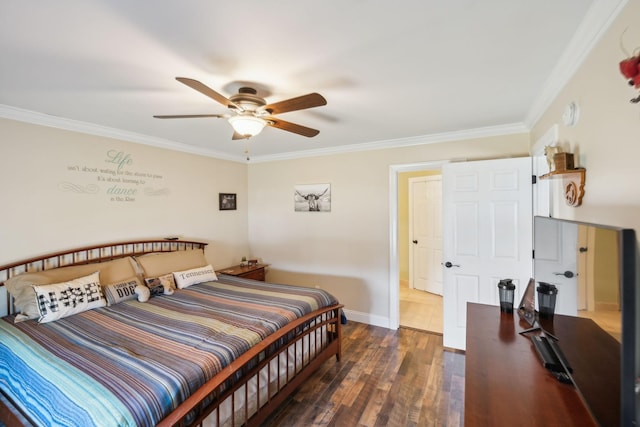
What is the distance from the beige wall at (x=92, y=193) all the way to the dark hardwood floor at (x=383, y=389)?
2473mm

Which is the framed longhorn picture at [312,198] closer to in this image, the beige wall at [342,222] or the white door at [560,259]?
the beige wall at [342,222]

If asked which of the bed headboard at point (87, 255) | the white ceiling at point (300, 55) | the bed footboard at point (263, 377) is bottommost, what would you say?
the bed footboard at point (263, 377)

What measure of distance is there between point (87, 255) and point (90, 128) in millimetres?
1302

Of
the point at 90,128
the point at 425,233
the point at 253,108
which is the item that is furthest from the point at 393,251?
the point at 90,128

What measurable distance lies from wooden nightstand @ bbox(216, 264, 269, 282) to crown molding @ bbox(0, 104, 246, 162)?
67.2 inches

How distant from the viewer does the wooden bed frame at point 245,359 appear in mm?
1443

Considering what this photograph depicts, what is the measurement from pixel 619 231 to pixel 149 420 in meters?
1.84

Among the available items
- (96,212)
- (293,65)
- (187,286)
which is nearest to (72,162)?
(96,212)

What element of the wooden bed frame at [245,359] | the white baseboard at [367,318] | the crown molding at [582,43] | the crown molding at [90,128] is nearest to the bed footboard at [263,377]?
the wooden bed frame at [245,359]

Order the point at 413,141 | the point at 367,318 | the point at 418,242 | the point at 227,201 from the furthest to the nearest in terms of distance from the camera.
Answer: the point at 418,242 → the point at 227,201 → the point at 367,318 → the point at 413,141

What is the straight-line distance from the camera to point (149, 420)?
3.97 feet

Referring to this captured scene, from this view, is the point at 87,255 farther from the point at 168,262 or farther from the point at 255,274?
the point at 255,274

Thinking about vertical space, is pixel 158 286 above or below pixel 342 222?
below

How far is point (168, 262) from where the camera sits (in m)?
3.16
